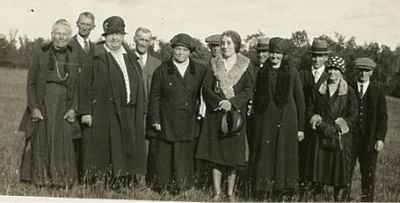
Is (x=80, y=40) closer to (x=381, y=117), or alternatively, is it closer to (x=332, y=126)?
(x=332, y=126)

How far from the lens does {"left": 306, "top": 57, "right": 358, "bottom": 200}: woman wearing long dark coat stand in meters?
3.04

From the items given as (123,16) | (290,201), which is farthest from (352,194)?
(123,16)

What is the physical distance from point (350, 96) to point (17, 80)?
247cm

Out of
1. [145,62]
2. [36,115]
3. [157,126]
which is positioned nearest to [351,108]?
[157,126]

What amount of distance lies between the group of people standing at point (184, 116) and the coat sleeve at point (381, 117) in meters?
0.07

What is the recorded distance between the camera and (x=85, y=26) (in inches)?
123

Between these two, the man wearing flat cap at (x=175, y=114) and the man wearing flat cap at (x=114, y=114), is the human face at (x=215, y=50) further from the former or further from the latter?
the man wearing flat cap at (x=114, y=114)

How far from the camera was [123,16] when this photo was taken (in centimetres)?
319

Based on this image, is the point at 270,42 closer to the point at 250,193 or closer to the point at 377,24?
the point at 377,24

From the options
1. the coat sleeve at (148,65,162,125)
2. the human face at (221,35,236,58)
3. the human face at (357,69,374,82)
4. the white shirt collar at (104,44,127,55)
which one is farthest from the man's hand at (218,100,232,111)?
the human face at (357,69,374,82)

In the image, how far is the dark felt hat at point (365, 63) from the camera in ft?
10.3

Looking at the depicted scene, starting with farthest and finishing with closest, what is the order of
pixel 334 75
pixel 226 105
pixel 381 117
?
pixel 381 117 < pixel 334 75 < pixel 226 105

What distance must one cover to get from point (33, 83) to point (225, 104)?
4.62ft

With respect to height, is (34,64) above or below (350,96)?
above
